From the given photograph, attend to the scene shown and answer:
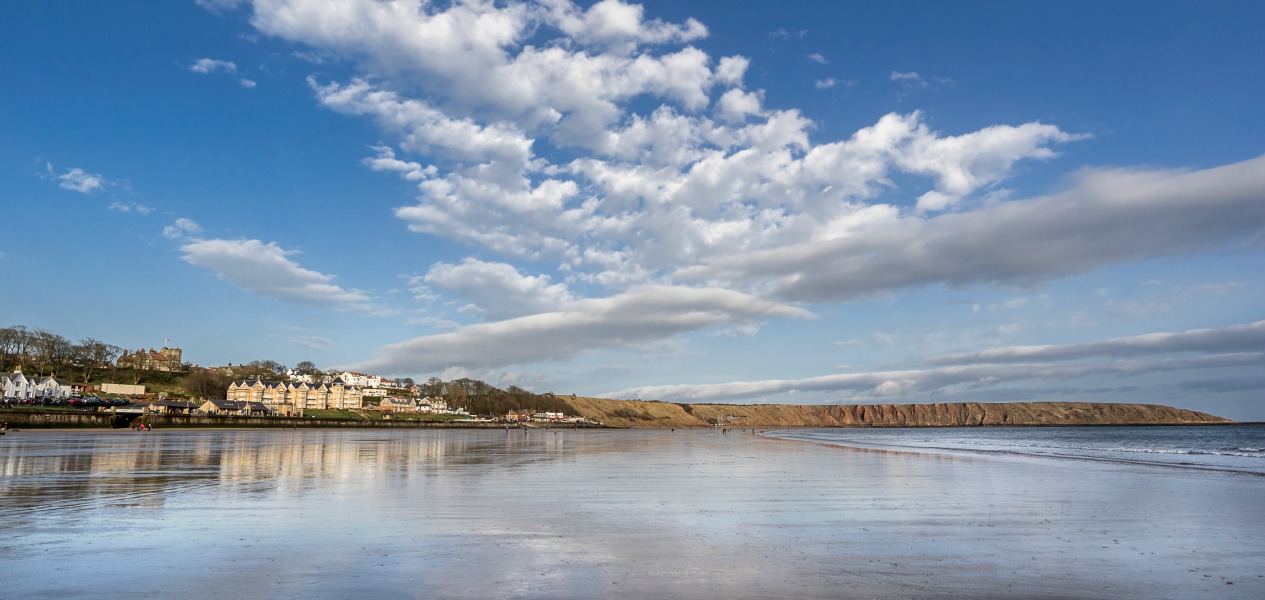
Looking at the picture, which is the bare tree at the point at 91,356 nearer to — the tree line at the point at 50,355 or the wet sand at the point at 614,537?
the tree line at the point at 50,355

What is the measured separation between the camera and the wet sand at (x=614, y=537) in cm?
918

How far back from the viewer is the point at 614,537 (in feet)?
42.5

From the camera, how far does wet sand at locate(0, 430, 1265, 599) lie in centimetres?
918

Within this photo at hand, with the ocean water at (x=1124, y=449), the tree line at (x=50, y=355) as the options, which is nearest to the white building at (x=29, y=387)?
the tree line at (x=50, y=355)

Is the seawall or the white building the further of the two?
the white building

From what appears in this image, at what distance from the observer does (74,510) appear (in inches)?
605

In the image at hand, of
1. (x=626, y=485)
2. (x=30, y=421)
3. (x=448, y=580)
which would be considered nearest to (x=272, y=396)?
(x=30, y=421)

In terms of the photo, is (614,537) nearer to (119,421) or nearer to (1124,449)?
(1124,449)

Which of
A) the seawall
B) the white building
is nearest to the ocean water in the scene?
the seawall

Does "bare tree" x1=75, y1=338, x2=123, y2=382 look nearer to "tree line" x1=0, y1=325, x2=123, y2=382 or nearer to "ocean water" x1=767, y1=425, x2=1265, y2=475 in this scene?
"tree line" x1=0, y1=325, x2=123, y2=382

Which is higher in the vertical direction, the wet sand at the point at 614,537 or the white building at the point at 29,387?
the white building at the point at 29,387

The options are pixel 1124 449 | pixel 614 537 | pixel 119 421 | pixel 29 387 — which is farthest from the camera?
pixel 29 387

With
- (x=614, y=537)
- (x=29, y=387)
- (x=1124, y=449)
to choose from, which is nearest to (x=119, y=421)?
(x=29, y=387)

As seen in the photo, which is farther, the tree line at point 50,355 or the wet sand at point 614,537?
the tree line at point 50,355
